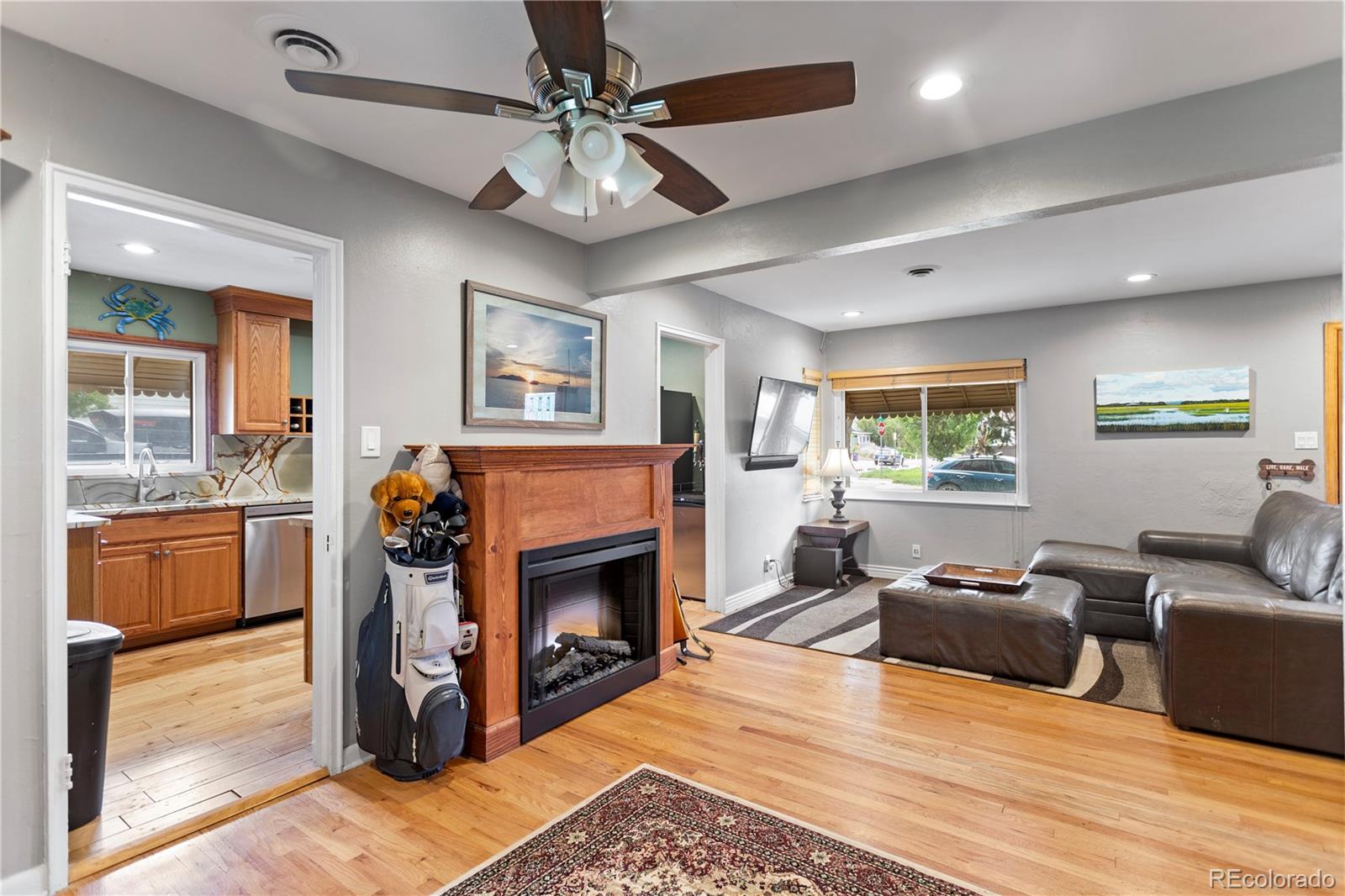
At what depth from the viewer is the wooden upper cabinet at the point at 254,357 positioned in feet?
15.2

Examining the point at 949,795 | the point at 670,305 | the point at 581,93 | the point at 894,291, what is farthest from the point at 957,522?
the point at 581,93

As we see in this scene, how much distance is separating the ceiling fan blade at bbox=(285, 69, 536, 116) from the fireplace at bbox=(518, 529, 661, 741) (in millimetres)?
1754

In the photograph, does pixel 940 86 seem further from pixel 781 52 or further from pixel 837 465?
pixel 837 465

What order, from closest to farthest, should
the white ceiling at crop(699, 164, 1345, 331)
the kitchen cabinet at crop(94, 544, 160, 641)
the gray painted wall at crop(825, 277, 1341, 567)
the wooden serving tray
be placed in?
the white ceiling at crop(699, 164, 1345, 331) < the wooden serving tray < the kitchen cabinet at crop(94, 544, 160, 641) < the gray painted wall at crop(825, 277, 1341, 567)

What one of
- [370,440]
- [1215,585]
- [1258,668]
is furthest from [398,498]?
[1215,585]

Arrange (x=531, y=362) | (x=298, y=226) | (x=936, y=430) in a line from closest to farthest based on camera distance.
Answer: (x=298, y=226) → (x=531, y=362) → (x=936, y=430)

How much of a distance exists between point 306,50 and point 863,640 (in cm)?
401

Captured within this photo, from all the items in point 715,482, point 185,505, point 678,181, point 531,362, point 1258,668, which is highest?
point 678,181

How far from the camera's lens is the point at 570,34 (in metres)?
1.35

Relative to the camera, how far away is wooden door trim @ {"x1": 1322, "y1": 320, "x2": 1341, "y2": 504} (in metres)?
4.34

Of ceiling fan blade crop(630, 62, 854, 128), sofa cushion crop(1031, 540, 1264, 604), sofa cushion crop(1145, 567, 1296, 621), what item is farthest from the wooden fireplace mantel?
sofa cushion crop(1031, 540, 1264, 604)

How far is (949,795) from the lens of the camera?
230 cm

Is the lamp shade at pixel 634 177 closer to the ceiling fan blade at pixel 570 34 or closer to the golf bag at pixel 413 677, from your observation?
the ceiling fan blade at pixel 570 34

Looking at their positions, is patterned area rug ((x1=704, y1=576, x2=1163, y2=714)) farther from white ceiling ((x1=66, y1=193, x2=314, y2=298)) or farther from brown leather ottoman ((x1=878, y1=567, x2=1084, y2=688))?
white ceiling ((x1=66, y1=193, x2=314, y2=298))
